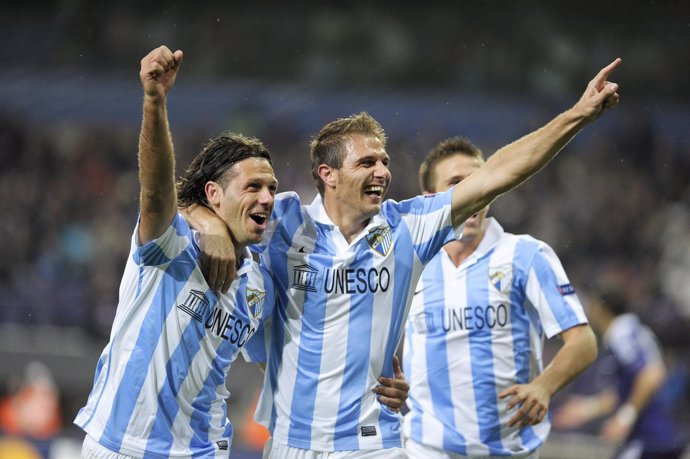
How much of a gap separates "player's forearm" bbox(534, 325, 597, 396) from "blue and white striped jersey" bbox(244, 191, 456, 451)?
848 mm

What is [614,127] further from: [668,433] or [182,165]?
[668,433]

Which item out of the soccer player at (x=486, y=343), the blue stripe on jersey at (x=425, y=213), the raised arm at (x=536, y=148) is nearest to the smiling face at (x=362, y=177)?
the blue stripe on jersey at (x=425, y=213)

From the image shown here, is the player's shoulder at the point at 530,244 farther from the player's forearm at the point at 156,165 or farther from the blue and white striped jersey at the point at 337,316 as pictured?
the player's forearm at the point at 156,165

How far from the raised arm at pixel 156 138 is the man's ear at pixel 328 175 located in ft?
3.17

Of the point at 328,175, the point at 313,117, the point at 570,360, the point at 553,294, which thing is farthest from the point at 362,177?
the point at 313,117

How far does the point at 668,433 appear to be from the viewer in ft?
22.9

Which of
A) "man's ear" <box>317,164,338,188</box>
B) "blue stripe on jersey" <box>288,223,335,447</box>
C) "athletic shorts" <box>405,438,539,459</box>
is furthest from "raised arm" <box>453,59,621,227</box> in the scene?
"athletic shorts" <box>405,438,539,459</box>

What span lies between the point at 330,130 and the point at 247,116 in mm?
10740

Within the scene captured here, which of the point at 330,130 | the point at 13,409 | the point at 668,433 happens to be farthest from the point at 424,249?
the point at 13,409

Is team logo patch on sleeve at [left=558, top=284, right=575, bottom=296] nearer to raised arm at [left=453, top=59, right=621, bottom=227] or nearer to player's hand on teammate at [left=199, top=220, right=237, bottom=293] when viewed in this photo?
raised arm at [left=453, top=59, right=621, bottom=227]

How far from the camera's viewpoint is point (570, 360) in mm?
4617

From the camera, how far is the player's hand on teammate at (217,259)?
3.65 metres

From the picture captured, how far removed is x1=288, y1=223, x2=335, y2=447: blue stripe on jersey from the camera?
3.95 meters

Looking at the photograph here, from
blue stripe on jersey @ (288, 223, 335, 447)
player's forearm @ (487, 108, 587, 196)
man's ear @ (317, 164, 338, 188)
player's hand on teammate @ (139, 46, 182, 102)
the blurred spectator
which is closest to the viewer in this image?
player's hand on teammate @ (139, 46, 182, 102)
